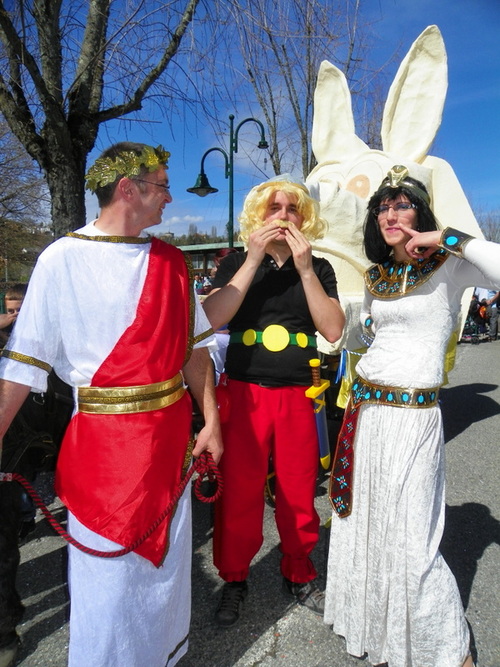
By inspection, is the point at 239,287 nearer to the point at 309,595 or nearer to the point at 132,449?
the point at 132,449

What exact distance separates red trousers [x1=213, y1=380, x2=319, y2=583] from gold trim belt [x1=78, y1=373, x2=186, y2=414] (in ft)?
2.17

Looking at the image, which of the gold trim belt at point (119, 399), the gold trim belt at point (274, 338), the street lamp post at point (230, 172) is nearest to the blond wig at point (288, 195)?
the gold trim belt at point (274, 338)

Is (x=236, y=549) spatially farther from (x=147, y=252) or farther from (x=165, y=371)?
(x=147, y=252)

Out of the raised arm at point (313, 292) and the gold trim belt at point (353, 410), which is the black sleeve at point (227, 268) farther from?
the gold trim belt at point (353, 410)

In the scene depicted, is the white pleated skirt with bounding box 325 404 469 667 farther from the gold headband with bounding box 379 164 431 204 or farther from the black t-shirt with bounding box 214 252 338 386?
the gold headband with bounding box 379 164 431 204

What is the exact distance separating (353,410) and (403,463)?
290mm

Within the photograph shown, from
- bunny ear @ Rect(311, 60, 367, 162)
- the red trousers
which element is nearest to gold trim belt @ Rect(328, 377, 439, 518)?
the red trousers

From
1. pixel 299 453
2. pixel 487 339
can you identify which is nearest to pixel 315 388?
pixel 299 453

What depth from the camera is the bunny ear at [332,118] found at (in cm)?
452

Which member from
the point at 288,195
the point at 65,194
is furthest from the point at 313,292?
the point at 65,194

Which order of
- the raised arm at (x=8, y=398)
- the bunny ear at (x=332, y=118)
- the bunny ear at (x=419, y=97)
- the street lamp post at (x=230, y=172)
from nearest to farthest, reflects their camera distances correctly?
the raised arm at (x=8, y=398) < the bunny ear at (x=419, y=97) < the bunny ear at (x=332, y=118) < the street lamp post at (x=230, y=172)

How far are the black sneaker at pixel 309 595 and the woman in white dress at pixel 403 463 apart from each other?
272 mm

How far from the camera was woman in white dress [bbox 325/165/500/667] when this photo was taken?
5.67 ft

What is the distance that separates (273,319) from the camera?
7.07 ft
